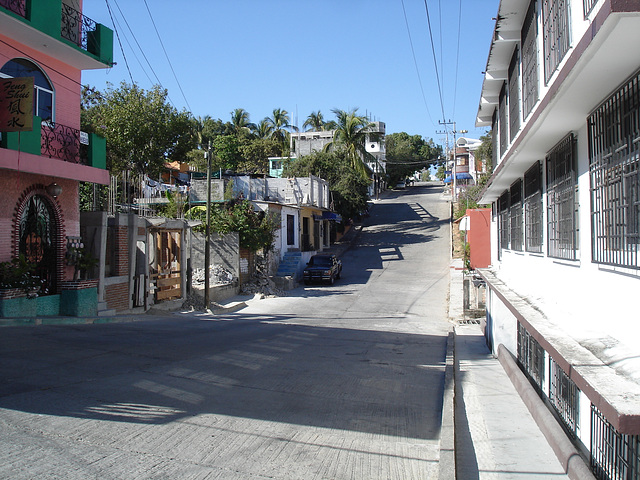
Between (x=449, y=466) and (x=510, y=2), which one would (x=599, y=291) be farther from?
(x=510, y=2)

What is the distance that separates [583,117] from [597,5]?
1.64 meters

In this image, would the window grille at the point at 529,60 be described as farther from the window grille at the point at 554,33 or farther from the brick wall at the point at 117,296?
the brick wall at the point at 117,296

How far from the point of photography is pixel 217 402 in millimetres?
7059

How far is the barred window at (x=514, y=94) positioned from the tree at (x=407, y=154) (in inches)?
2944

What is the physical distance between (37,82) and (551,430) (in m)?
14.8

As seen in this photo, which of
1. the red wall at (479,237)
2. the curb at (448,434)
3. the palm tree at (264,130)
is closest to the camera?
the curb at (448,434)

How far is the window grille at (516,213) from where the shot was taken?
37.6 ft

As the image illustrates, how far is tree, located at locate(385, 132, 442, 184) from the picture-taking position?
8675cm

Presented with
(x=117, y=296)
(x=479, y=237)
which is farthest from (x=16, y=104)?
(x=479, y=237)

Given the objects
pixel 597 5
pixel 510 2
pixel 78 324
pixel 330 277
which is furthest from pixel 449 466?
pixel 330 277

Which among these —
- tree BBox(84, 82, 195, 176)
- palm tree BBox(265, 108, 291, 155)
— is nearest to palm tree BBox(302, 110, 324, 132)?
palm tree BBox(265, 108, 291, 155)

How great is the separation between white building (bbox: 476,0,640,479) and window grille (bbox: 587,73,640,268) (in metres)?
0.01

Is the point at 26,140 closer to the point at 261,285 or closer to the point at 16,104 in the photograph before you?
the point at 16,104

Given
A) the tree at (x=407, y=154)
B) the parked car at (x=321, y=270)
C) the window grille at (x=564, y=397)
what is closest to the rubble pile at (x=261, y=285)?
the parked car at (x=321, y=270)
